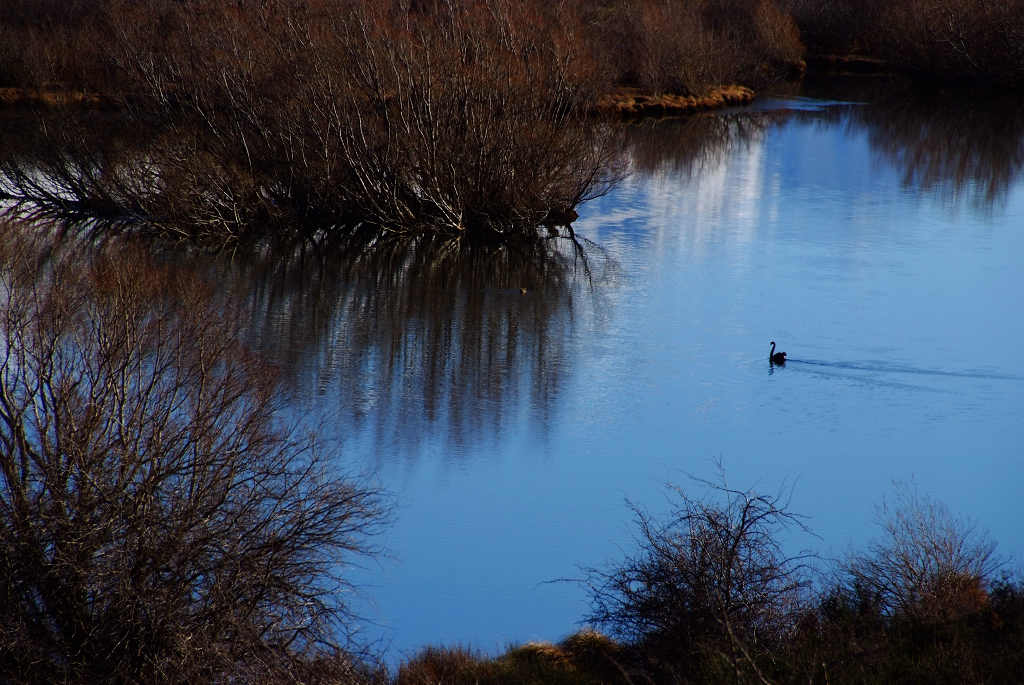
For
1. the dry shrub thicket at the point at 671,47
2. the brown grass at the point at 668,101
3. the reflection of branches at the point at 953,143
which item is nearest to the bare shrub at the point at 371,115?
the reflection of branches at the point at 953,143

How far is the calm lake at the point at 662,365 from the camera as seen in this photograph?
1472 centimetres

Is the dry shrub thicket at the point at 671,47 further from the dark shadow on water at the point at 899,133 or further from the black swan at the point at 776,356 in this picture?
the black swan at the point at 776,356

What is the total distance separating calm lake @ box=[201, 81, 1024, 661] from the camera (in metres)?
14.7

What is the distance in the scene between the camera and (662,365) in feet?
62.3

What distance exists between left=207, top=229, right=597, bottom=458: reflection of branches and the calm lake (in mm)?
66

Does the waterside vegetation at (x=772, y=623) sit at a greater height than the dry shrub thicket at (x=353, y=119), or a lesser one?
lesser

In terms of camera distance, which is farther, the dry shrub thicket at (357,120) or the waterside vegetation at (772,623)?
the dry shrub thicket at (357,120)

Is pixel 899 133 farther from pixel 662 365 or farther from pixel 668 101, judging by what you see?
pixel 662 365

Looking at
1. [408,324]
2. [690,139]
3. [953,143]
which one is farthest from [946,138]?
[408,324]

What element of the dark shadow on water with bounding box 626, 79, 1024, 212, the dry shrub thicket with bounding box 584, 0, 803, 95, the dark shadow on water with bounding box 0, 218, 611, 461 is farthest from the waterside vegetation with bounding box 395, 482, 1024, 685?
the dry shrub thicket with bounding box 584, 0, 803, 95

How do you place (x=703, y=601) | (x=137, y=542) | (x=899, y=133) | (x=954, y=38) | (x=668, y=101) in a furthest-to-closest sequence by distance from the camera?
(x=954, y=38) → (x=668, y=101) → (x=899, y=133) → (x=703, y=601) → (x=137, y=542)

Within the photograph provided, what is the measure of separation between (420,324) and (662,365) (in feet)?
15.1

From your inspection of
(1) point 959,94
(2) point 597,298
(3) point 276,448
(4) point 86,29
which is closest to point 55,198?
(4) point 86,29

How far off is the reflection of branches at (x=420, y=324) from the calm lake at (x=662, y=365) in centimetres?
7
